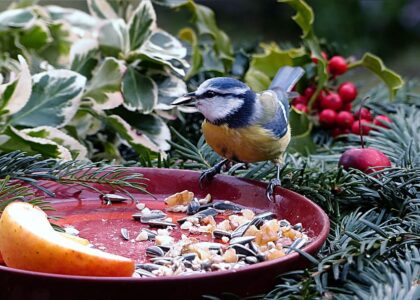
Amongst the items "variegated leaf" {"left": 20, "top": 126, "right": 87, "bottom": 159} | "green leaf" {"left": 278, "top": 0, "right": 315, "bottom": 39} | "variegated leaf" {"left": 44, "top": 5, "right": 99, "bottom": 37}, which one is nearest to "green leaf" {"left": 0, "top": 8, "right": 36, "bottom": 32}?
"variegated leaf" {"left": 44, "top": 5, "right": 99, "bottom": 37}

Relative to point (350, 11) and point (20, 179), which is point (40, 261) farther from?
point (350, 11)

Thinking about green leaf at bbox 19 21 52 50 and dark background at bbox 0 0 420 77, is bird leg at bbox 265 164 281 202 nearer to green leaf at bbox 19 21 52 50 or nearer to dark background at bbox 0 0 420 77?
green leaf at bbox 19 21 52 50

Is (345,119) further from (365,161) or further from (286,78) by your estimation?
(365,161)

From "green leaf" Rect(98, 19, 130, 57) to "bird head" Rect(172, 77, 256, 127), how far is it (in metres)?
0.48

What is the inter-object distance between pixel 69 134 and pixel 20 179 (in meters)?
0.68

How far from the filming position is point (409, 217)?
151 cm

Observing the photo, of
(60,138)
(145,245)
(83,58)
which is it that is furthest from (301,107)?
(145,245)

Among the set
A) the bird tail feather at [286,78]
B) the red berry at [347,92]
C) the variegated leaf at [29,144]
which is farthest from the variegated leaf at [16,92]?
the red berry at [347,92]

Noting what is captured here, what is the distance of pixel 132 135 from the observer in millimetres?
2207

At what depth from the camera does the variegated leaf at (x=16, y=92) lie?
1932mm

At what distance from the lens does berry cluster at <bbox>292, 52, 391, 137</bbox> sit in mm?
2400

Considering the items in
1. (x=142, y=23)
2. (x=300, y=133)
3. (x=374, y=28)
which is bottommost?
(x=374, y=28)

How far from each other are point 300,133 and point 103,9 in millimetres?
768

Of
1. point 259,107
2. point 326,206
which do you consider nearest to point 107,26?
point 259,107
